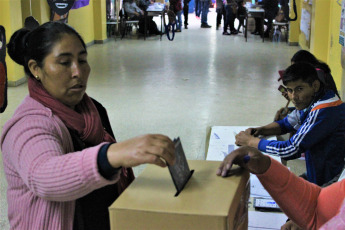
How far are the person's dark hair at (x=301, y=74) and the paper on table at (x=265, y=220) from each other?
0.68 meters

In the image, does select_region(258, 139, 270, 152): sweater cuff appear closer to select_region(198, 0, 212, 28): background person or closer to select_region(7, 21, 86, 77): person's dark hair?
select_region(7, 21, 86, 77): person's dark hair

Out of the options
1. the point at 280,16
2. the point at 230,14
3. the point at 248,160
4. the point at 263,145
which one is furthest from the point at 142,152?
the point at 230,14

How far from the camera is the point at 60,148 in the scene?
4.20 ft

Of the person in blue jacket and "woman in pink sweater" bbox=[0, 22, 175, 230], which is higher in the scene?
"woman in pink sweater" bbox=[0, 22, 175, 230]

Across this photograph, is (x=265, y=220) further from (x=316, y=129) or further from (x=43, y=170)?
(x=43, y=170)

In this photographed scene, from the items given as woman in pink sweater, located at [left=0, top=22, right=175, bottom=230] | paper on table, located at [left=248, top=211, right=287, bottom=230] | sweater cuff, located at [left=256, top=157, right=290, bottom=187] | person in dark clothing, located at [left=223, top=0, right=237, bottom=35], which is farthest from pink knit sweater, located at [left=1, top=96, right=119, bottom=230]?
person in dark clothing, located at [left=223, top=0, right=237, bottom=35]

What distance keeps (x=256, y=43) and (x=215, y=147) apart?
9.97m

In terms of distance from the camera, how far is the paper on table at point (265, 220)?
7.06 ft

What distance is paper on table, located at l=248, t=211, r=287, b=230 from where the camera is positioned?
7.06 ft

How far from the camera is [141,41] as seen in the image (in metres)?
13.2

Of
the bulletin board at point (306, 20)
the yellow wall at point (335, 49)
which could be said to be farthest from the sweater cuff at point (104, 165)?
the bulletin board at point (306, 20)

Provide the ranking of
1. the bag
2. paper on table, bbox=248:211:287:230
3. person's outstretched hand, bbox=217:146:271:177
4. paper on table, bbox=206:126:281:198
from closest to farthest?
person's outstretched hand, bbox=217:146:271:177
paper on table, bbox=248:211:287:230
paper on table, bbox=206:126:281:198
the bag

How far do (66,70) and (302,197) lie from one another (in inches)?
33.3

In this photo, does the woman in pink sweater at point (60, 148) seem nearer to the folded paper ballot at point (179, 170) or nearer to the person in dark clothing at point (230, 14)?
the folded paper ballot at point (179, 170)
